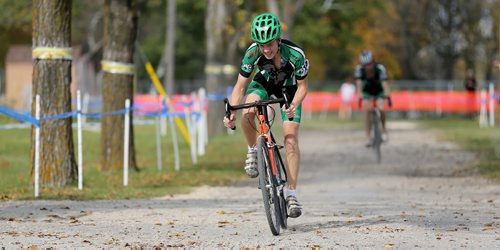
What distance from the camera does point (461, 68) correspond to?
85.2 metres

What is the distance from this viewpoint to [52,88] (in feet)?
50.8

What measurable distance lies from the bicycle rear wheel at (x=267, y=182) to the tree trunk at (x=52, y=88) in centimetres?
591

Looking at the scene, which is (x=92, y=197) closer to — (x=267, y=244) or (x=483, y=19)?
(x=267, y=244)

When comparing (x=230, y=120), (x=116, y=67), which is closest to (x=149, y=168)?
(x=116, y=67)

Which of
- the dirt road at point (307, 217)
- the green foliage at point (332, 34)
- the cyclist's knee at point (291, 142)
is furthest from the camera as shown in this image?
the green foliage at point (332, 34)

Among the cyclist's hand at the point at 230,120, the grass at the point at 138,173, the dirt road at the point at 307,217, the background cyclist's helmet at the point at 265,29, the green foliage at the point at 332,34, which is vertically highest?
the green foliage at the point at 332,34

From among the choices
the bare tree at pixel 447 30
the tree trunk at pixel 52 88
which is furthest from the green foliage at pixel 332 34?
the tree trunk at pixel 52 88

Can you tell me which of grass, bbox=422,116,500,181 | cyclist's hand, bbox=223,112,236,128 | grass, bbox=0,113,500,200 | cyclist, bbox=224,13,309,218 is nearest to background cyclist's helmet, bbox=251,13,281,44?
cyclist, bbox=224,13,309,218

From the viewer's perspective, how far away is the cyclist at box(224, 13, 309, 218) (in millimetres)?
10383

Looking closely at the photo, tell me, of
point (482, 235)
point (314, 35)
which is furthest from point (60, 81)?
point (314, 35)

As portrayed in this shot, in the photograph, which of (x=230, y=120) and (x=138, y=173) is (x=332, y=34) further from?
(x=230, y=120)

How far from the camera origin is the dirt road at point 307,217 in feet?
32.2

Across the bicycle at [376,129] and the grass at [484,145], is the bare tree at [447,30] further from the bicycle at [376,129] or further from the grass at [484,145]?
the bicycle at [376,129]

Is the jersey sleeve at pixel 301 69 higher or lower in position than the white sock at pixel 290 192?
higher
